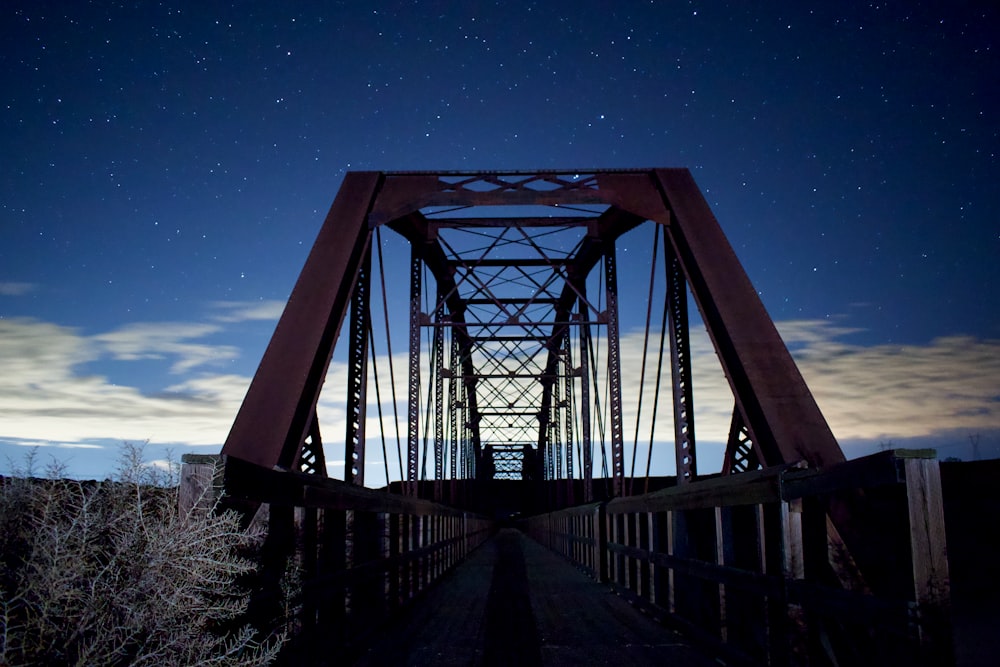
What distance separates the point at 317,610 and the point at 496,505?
2398 inches

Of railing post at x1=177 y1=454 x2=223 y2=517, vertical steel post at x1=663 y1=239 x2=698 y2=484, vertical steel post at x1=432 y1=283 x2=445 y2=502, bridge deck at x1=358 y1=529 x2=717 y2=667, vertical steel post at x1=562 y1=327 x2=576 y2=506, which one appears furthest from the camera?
vertical steel post at x1=562 y1=327 x2=576 y2=506

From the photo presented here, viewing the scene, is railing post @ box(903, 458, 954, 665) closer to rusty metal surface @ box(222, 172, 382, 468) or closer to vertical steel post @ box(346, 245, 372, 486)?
rusty metal surface @ box(222, 172, 382, 468)

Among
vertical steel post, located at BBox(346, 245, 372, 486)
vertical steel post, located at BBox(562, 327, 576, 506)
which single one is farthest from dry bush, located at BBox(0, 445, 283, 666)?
vertical steel post, located at BBox(562, 327, 576, 506)

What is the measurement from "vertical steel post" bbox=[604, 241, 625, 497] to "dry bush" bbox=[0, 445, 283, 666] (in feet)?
39.1

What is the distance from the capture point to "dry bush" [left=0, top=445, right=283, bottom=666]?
8.16 ft

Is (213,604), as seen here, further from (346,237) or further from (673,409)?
(673,409)

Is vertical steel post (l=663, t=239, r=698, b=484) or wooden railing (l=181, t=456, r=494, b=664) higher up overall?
vertical steel post (l=663, t=239, r=698, b=484)

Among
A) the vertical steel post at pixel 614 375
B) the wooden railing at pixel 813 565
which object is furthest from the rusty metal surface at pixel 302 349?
the vertical steel post at pixel 614 375

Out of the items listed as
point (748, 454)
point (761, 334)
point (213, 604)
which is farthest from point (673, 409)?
point (213, 604)

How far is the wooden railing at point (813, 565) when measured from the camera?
3.10 metres

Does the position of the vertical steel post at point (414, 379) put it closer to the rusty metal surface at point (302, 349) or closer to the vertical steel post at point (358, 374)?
the vertical steel post at point (358, 374)

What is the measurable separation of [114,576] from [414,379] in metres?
13.6

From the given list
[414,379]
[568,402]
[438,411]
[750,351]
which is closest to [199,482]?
[750,351]

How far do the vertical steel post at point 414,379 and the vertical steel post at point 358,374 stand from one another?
14.2 feet
